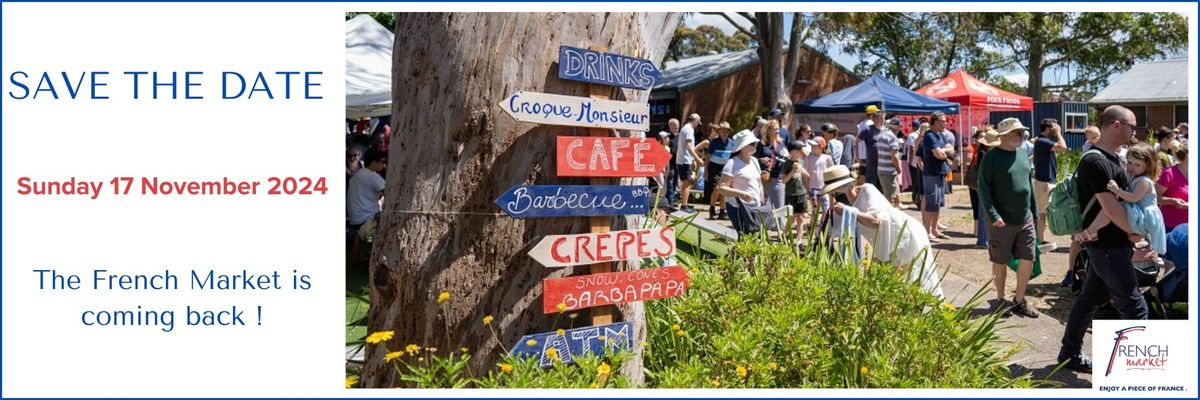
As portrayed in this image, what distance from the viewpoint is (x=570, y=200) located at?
3.80 metres

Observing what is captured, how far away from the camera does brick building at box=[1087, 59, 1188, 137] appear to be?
37.1 metres

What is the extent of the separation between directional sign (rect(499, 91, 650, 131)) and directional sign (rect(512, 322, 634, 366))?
0.80m

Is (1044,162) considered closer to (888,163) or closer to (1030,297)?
(888,163)

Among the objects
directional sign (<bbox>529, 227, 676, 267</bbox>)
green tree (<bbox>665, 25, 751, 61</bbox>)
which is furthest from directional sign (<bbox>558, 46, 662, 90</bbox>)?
green tree (<bbox>665, 25, 751, 61</bbox>)

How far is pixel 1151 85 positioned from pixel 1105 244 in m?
37.6

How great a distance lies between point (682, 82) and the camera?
28.9 metres

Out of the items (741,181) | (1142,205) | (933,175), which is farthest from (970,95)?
(1142,205)

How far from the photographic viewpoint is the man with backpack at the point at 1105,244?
5.46 m

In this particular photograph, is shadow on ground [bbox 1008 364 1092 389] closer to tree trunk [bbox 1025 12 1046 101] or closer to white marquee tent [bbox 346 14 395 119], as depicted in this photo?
white marquee tent [bbox 346 14 395 119]

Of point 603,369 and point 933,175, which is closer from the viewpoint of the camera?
point 603,369

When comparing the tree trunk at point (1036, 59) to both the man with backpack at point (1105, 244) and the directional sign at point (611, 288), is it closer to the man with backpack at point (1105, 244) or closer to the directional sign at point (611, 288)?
the man with backpack at point (1105, 244)

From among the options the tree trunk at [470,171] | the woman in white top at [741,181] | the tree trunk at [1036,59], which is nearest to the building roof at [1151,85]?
the tree trunk at [1036,59]

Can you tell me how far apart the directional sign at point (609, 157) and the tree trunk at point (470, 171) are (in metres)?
0.11

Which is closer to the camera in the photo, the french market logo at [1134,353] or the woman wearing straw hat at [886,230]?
the french market logo at [1134,353]
